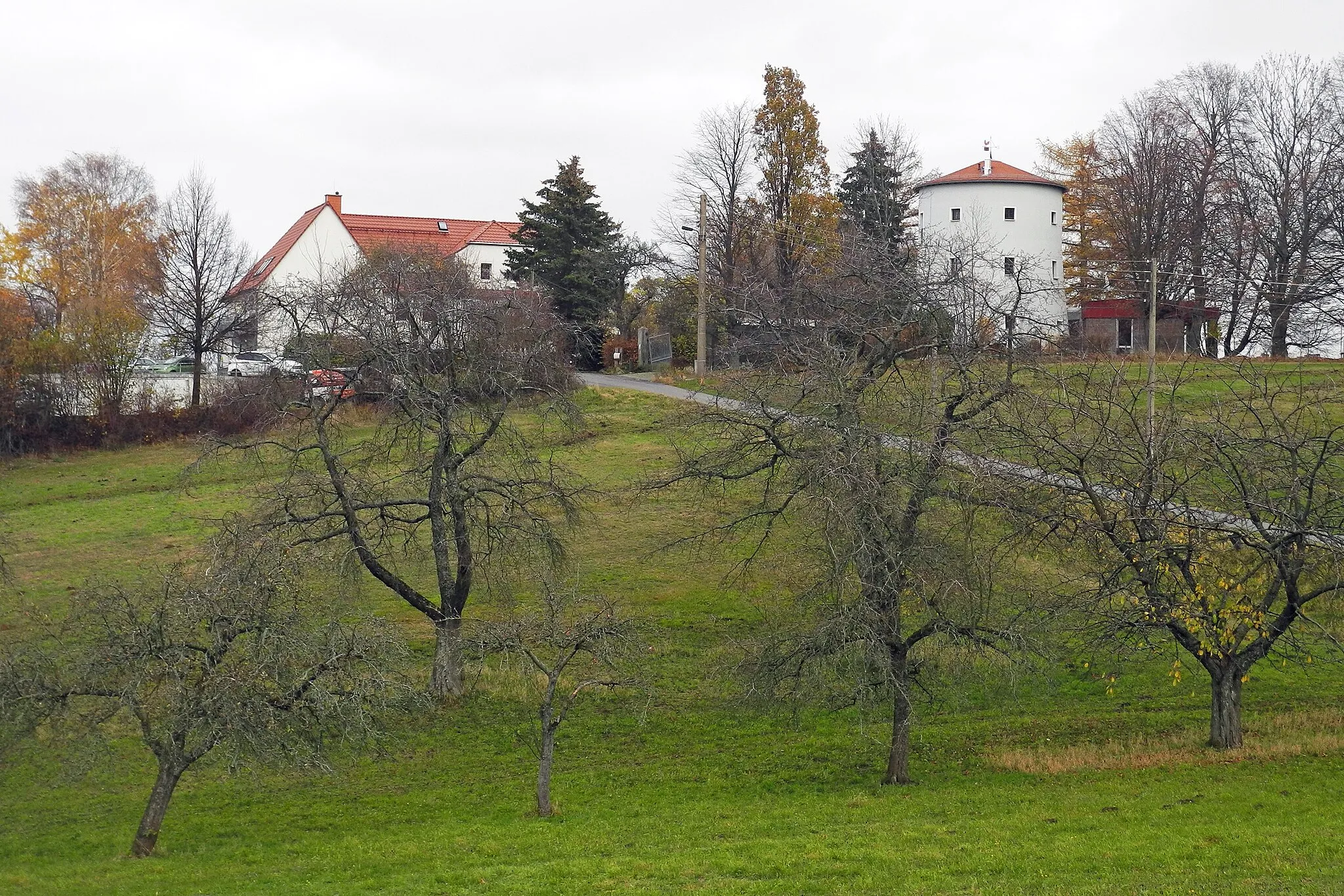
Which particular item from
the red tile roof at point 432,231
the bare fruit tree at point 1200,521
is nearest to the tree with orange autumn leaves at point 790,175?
the red tile roof at point 432,231

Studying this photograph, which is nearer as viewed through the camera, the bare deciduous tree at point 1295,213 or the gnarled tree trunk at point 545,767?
the gnarled tree trunk at point 545,767

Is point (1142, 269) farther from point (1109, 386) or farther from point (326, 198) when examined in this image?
point (326, 198)

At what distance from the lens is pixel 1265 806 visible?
49.0 ft

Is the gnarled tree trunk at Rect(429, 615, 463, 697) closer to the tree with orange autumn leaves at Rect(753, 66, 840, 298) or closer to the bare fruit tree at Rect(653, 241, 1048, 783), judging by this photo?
the bare fruit tree at Rect(653, 241, 1048, 783)

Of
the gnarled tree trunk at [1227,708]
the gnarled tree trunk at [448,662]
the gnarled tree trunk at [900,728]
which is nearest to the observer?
the gnarled tree trunk at [900,728]

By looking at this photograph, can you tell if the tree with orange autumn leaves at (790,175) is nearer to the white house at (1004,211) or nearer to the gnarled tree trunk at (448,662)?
the white house at (1004,211)

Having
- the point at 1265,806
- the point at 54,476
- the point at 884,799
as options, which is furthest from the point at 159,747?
the point at 54,476

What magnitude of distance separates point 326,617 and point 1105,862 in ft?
39.4

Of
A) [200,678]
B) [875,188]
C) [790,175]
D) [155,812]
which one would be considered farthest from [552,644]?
[875,188]

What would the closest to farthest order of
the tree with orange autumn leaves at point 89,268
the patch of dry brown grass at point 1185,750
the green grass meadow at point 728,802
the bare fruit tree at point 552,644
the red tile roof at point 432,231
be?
the green grass meadow at point 728,802, the bare fruit tree at point 552,644, the patch of dry brown grass at point 1185,750, the tree with orange autumn leaves at point 89,268, the red tile roof at point 432,231

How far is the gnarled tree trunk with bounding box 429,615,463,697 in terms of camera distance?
2039 centimetres

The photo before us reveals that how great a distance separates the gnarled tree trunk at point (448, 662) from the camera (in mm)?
20391

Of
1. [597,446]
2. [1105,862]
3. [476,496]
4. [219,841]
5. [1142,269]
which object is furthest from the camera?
[1142,269]

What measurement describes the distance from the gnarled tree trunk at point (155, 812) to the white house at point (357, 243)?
35353 millimetres
